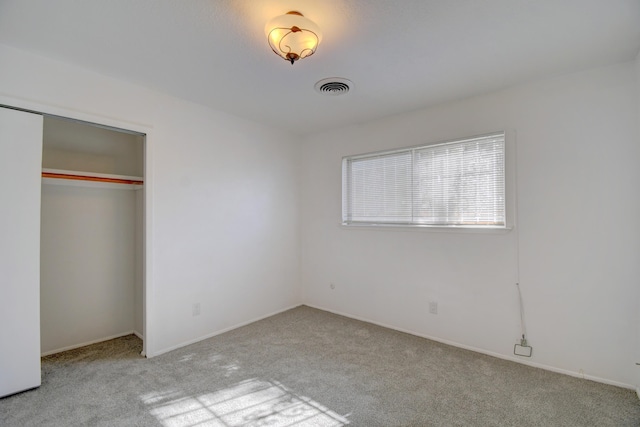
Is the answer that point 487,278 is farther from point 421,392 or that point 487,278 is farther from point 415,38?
point 415,38

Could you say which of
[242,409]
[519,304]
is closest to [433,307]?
[519,304]

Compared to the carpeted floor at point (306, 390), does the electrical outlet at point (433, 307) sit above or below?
above

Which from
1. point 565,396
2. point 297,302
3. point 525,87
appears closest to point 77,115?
point 297,302

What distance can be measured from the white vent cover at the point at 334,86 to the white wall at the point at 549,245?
104 centimetres

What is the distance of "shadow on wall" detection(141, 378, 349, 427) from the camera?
1.95 m

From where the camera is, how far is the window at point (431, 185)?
115 inches

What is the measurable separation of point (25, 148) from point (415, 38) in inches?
116

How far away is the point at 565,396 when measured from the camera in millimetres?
2199

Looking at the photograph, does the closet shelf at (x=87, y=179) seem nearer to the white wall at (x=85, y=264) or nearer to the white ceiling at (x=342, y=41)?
the white wall at (x=85, y=264)

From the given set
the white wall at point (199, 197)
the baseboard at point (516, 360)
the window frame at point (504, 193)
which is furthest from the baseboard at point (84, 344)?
the window frame at point (504, 193)

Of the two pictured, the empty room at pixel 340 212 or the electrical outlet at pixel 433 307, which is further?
the electrical outlet at pixel 433 307

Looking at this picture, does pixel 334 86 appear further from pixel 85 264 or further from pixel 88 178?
pixel 85 264

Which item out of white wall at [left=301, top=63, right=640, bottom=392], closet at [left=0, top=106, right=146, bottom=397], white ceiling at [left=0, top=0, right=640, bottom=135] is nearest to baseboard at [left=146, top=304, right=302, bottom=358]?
closet at [left=0, top=106, right=146, bottom=397]

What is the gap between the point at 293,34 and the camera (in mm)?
1798
